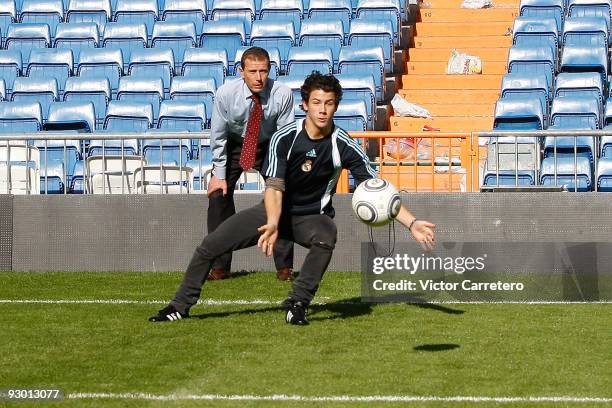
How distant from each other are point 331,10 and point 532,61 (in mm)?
3824

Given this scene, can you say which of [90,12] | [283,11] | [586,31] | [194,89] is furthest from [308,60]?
[90,12]

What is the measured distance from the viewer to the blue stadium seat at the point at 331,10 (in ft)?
66.8

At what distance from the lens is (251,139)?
37.0 feet

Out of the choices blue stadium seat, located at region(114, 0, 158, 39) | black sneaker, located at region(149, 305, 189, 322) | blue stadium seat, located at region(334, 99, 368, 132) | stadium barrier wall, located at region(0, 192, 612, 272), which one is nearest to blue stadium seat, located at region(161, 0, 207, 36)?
blue stadium seat, located at region(114, 0, 158, 39)

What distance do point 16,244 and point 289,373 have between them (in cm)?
715

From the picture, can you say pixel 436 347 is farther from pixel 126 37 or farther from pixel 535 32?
pixel 126 37

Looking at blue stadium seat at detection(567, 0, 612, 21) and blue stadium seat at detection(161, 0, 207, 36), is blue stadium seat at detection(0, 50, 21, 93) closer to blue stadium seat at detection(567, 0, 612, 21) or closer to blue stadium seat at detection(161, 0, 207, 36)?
blue stadium seat at detection(161, 0, 207, 36)

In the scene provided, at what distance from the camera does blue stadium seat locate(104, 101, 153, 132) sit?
712 inches

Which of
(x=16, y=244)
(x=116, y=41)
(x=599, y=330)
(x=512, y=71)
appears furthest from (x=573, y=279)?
(x=116, y=41)

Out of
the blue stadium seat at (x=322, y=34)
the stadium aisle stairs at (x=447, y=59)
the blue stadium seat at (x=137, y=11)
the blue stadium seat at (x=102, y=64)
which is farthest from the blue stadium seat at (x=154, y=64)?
the stadium aisle stairs at (x=447, y=59)

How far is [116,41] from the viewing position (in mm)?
20734

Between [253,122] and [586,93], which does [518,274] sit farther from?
[586,93]

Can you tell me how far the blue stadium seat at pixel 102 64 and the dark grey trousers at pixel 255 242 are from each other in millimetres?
11109

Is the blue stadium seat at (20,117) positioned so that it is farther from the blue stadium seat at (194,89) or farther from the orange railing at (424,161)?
the orange railing at (424,161)
